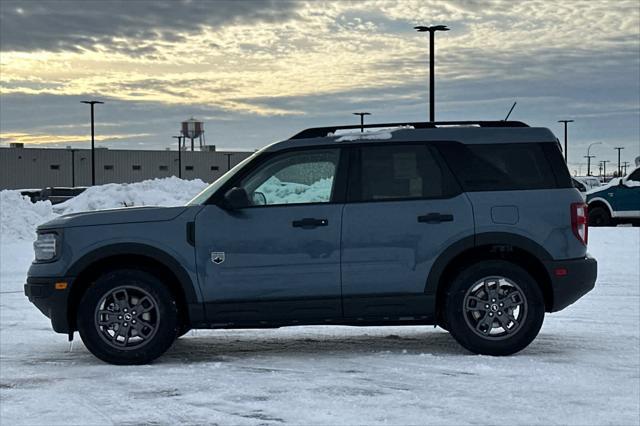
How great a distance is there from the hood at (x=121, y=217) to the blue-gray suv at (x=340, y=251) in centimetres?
1

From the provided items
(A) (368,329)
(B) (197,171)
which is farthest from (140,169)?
(A) (368,329)

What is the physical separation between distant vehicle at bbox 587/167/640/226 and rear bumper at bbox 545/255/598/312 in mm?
17358

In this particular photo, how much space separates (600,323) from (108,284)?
524 centimetres

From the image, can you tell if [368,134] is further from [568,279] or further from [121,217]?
[121,217]

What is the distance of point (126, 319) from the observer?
754cm

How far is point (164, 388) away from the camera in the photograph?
21.7 feet

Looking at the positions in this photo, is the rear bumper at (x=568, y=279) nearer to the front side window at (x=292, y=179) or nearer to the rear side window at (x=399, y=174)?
the rear side window at (x=399, y=174)

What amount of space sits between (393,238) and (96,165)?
92919mm

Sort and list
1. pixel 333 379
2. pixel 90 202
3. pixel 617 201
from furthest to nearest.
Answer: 1. pixel 90 202
2. pixel 617 201
3. pixel 333 379

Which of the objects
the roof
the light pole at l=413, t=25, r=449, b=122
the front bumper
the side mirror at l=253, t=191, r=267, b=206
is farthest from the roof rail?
the light pole at l=413, t=25, r=449, b=122

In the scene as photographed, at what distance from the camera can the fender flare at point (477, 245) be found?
7.59 meters

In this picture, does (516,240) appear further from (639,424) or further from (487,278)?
(639,424)

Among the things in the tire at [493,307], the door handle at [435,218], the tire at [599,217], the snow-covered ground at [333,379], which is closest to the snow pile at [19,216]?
the snow-covered ground at [333,379]

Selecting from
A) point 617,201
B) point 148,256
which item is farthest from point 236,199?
point 617,201
